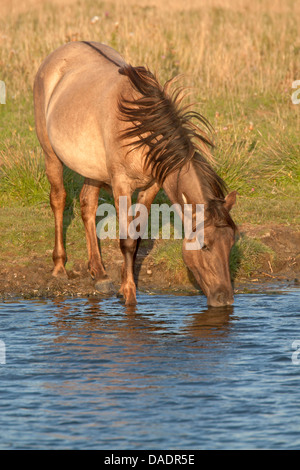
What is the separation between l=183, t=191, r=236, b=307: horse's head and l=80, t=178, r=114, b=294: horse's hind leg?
52.9 inches

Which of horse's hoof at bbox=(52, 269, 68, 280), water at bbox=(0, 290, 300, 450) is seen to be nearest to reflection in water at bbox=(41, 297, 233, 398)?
water at bbox=(0, 290, 300, 450)

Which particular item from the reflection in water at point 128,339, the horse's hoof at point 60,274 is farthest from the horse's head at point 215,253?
the horse's hoof at point 60,274

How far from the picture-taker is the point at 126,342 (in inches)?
232

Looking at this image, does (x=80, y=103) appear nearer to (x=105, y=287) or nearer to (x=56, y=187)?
(x=56, y=187)

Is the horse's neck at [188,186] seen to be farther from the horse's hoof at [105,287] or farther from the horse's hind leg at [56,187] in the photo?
the horse's hind leg at [56,187]

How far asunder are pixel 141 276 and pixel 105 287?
0.47 meters

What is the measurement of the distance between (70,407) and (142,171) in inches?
101

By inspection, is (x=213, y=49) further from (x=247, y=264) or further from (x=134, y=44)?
(x=247, y=264)

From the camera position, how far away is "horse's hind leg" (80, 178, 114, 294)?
756 centimetres

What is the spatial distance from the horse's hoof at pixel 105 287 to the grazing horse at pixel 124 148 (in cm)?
1

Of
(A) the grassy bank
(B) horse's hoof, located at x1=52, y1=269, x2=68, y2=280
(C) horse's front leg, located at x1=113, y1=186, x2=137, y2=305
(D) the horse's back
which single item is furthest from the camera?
(A) the grassy bank

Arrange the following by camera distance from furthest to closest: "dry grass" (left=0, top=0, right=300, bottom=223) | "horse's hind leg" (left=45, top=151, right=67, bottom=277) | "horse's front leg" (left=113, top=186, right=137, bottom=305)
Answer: "dry grass" (left=0, top=0, right=300, bottom=223) → "horse's hind leg" (left=45, top=151, right=67, bottom=277) → "horse's front leg" (left=113, top=186, right=137, bottom=305)

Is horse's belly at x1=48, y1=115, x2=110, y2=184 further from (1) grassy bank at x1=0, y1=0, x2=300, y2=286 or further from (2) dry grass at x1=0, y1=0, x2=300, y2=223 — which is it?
(2) dry grass at x1=0, y1=0, x2=300, y2=223

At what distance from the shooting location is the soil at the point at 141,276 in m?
7.58
